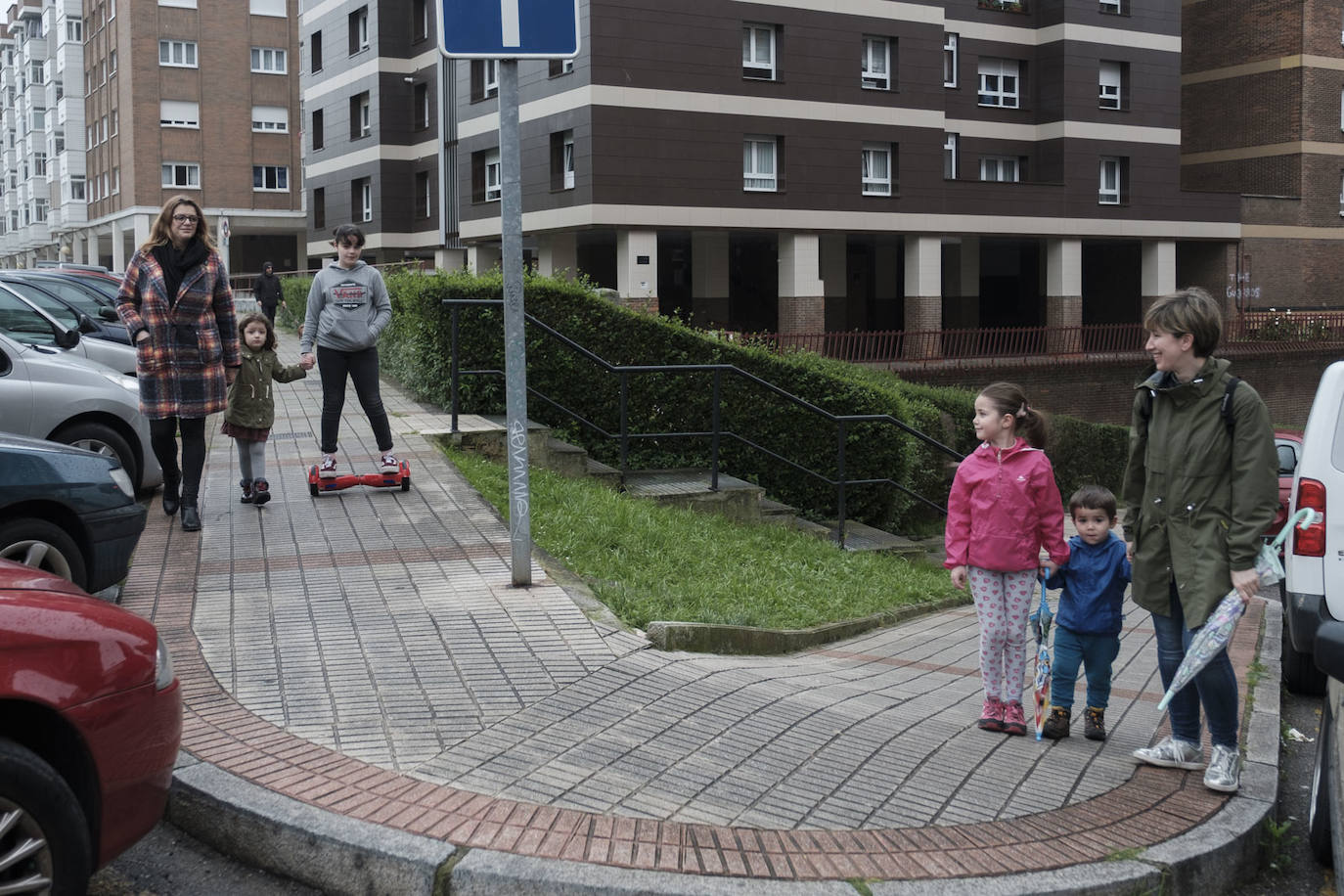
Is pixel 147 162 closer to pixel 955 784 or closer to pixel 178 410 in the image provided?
pixel 178 410

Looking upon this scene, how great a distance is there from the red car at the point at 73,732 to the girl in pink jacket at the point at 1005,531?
3.27m

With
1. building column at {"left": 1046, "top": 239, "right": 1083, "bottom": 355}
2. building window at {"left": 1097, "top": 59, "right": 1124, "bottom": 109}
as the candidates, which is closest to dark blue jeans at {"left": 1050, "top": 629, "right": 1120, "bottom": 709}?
building column at {"left": 1046, "top": 239, "right": 1083, "bottom": 355}

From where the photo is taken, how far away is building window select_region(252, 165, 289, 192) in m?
56.8

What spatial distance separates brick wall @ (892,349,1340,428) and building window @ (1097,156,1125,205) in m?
6.70

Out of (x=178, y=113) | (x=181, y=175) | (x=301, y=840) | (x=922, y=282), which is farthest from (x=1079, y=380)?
(x=178, y=113)

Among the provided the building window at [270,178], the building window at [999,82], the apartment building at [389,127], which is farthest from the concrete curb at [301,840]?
the building window at [270,178]

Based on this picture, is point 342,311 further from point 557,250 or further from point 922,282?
point 922,282

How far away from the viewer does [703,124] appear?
3181 centimetres

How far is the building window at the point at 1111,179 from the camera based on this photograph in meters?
40.2

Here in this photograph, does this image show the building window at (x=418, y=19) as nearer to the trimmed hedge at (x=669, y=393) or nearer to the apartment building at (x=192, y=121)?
the apartment building at (x=192, y=121)

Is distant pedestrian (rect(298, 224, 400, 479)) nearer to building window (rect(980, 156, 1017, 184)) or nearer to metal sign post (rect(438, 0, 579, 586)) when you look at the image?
metal sign post (rect(438, 0, 579, 586))

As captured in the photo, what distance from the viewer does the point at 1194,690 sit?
5.11m

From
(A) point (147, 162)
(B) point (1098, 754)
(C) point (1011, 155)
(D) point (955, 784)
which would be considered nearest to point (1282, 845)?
(B) point (1098, 754)

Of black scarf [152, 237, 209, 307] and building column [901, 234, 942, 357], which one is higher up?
building column [901, 234, 942, 357]
